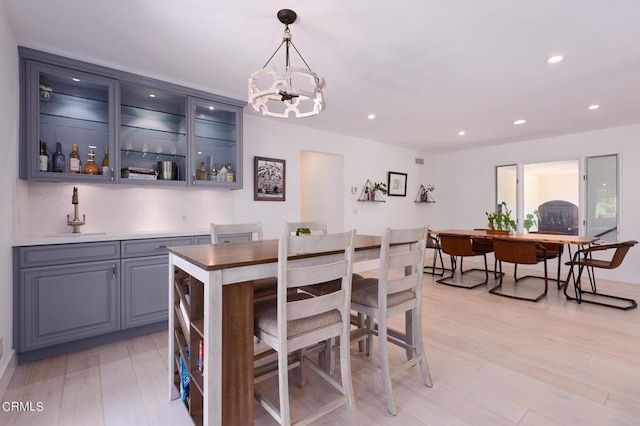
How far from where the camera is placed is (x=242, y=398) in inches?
56.1

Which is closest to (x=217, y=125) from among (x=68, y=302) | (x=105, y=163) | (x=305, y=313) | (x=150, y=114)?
(x=150, y=114)

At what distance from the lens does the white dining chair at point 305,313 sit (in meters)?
1.39

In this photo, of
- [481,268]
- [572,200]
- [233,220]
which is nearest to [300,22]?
[233,220]

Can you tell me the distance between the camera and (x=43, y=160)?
2.53m

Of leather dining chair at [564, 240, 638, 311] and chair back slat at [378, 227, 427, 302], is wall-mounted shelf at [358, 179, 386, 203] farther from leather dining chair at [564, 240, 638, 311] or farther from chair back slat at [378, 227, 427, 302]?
chair back slat at [378, 227, 427, 302]

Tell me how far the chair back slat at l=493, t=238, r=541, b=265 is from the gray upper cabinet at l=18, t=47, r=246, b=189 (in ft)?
11.6

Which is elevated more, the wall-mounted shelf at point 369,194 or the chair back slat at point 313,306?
the wall-mounted shelf at point 369,194

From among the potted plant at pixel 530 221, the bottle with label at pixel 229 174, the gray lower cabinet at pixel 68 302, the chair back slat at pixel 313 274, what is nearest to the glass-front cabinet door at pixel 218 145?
the bottle with label at pixel 229 174

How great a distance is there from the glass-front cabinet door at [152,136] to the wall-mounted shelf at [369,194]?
320 centimetres

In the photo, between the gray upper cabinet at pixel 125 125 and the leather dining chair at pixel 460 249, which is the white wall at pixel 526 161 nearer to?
the leather dining chair at pixel 460 249

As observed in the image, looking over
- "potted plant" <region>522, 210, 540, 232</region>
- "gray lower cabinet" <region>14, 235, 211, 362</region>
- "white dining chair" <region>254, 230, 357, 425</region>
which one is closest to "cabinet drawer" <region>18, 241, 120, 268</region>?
"gray lower cabinet" <region>14, 235, 211, 362</region>

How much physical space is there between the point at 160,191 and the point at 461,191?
19.5 feet

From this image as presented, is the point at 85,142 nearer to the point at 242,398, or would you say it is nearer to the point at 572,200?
the point at 242,398

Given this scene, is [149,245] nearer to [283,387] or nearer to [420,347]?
[283,387]
